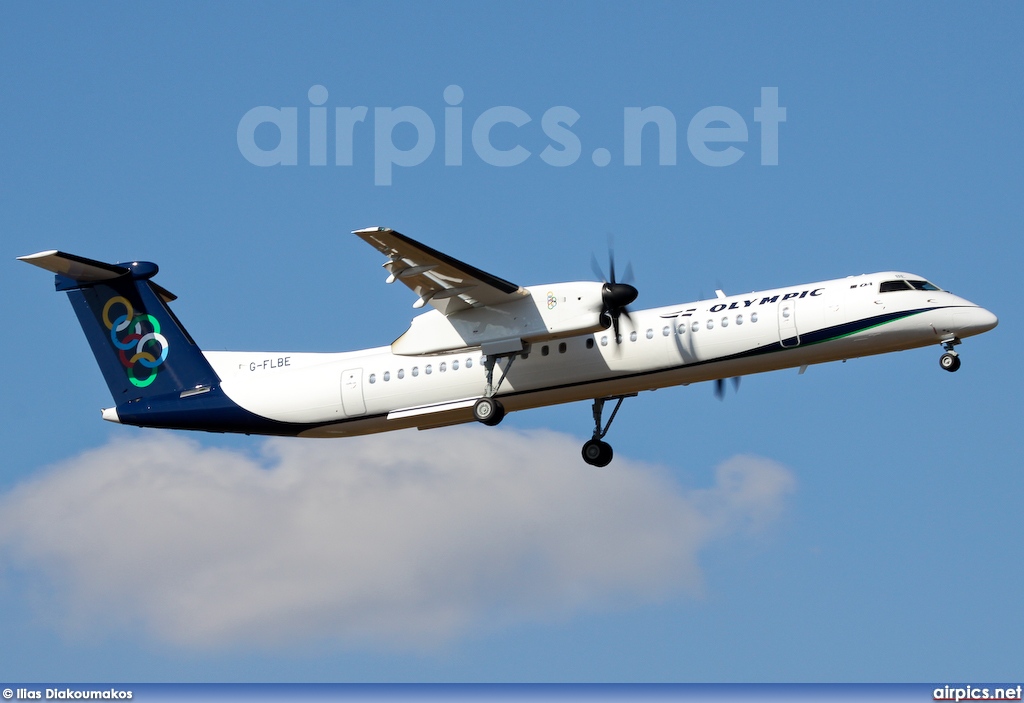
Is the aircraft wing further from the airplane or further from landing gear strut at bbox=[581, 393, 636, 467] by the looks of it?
landing gear strut at bbox=[581, 393, 636, 467]

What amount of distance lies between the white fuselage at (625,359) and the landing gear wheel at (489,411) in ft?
1.11

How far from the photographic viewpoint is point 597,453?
2739 centimetres

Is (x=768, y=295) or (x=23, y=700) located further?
(x=768, y=295)

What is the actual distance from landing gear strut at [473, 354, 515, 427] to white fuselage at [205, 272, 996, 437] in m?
0.20

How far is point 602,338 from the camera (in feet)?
82.1

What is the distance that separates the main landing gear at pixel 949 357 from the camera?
2338cm

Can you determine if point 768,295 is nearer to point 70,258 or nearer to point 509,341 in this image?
point 509,341

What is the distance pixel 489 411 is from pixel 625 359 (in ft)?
8.76

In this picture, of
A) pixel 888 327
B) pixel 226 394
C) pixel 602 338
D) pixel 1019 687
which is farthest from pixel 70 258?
pixel 1019 687

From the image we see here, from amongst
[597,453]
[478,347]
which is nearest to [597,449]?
[597,453]

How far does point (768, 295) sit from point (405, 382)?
698 cm

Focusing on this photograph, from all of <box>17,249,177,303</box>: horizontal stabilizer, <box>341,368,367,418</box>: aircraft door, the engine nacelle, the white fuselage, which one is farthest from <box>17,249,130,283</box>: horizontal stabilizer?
the engine nacelle

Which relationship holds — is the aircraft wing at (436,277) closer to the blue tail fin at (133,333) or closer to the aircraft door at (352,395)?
the aircraft door at (352,395)

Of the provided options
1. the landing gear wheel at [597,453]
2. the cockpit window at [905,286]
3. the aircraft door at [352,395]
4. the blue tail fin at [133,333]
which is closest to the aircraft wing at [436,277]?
the aircraft door at [352,395]
